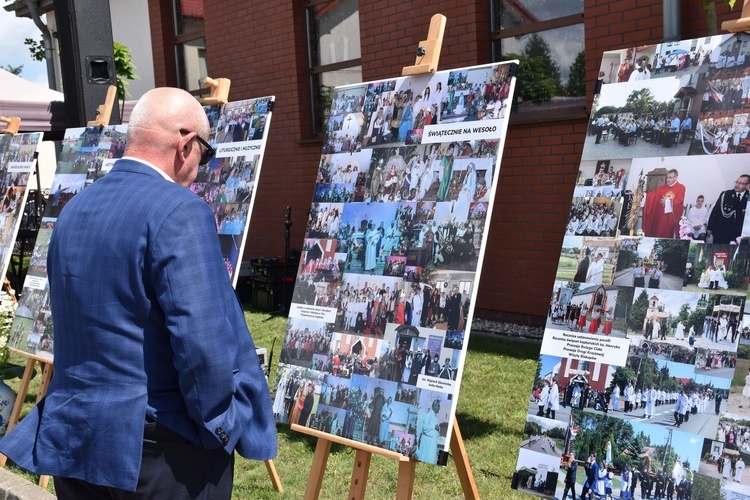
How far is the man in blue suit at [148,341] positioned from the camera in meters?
2.21

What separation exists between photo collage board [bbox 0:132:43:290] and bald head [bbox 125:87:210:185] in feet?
12.1

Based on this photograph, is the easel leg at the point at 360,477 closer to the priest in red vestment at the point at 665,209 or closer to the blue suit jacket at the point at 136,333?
the blue suit jacket at the point at 136,333

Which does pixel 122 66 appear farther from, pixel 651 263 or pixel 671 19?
pixel 651 263

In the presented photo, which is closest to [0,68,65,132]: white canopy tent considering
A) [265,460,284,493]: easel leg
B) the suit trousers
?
[265,460,284,493]: easel leg

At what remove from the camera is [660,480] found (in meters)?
2.51

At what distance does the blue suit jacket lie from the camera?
7.23 ft

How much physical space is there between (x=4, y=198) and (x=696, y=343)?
16.5ft

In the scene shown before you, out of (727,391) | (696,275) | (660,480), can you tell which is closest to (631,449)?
(660,480)

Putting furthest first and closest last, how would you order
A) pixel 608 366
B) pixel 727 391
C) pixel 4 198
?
pixel 4 198 → pixel 608 366 → pixel 727 391

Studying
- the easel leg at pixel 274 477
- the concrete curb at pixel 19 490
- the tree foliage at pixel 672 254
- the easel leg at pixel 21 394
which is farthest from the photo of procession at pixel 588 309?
the easel leg at pixel 21 394

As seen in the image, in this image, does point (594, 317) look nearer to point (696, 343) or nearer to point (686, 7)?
point (696, 343)

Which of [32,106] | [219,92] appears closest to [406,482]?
[219,92]

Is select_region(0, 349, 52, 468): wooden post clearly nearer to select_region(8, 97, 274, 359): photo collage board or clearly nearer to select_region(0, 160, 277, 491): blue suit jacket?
select_region(8, 97, 274, 359): photo collage board

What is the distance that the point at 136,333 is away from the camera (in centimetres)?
226
